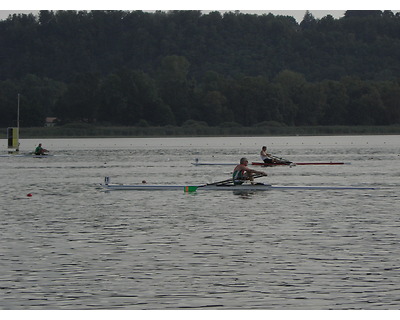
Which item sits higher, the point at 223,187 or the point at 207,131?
the point at 223,187

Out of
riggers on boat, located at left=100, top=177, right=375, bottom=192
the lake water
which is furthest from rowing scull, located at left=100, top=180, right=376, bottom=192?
the lake water

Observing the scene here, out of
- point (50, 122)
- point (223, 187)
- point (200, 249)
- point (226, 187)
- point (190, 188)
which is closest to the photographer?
point (200, 249)

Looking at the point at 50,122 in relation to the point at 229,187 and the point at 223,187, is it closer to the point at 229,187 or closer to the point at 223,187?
the point at 223,187

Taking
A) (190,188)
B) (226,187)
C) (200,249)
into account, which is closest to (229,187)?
(226,187)

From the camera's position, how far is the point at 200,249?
82.2ft

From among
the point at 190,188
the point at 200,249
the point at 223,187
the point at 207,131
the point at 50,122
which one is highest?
the point at 50,122

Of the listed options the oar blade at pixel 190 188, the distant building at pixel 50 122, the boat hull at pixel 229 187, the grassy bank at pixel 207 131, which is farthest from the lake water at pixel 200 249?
the distant building at pixel 50 122

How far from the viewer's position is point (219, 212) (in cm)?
3466

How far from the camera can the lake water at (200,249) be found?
19.3m

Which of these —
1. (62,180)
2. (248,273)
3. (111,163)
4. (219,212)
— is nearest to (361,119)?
(111,163)

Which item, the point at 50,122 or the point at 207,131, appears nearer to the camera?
the point at 207,131

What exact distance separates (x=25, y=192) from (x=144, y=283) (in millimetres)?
26208
